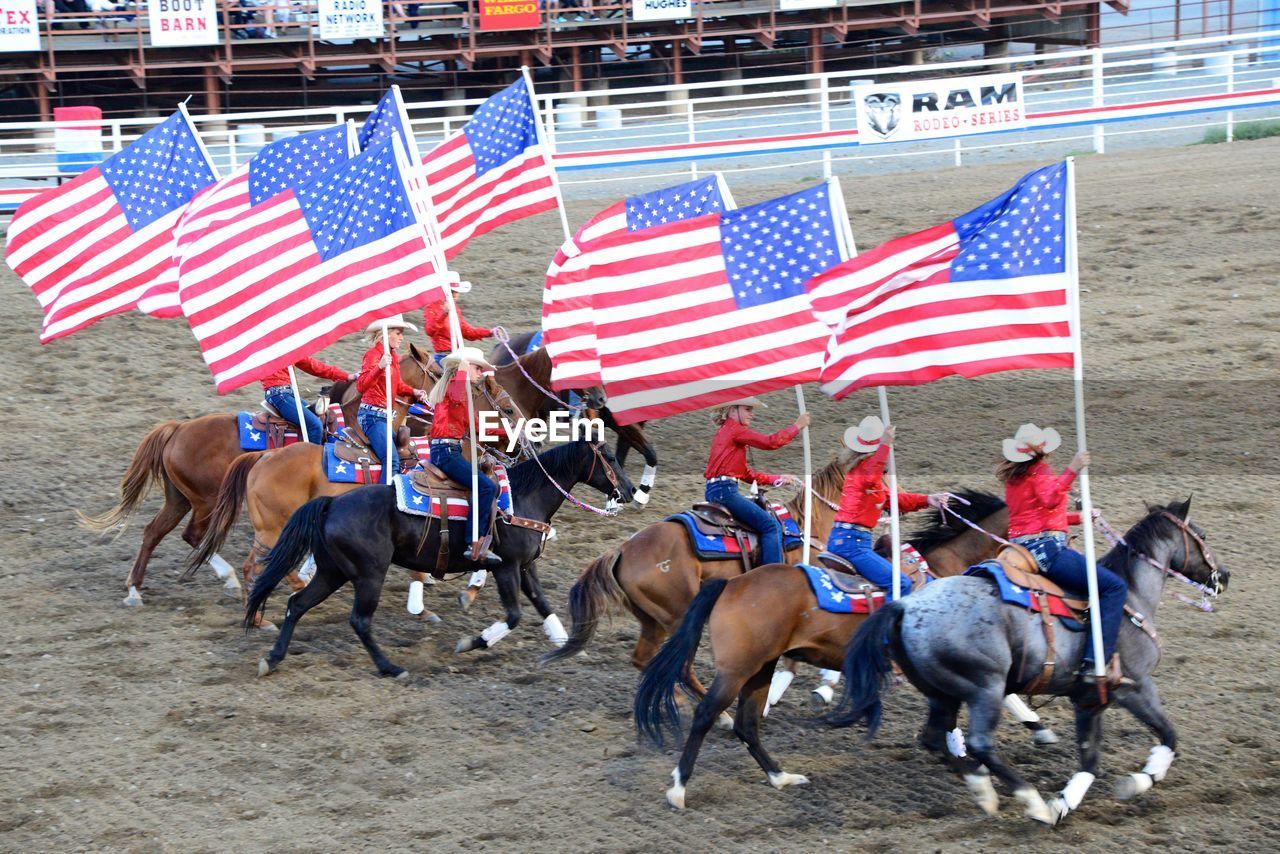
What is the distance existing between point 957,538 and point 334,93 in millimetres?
27024

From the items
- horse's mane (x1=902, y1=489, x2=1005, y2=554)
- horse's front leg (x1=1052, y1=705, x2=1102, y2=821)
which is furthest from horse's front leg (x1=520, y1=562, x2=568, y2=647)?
horse's front leg (x1=1052, y1=705, x2=1102, y2=821)

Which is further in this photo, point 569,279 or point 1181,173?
point 1181,173

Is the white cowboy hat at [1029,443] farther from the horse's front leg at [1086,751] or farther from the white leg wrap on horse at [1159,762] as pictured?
the white leg wrap on horse at [1159,762]

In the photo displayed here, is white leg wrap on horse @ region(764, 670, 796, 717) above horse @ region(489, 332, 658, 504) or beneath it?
beneath

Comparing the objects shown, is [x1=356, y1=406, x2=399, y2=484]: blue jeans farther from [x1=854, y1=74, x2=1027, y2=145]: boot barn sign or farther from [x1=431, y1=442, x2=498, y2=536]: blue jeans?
[x1=854, y1=74, x2=1027, y2=145]: boot barn sign

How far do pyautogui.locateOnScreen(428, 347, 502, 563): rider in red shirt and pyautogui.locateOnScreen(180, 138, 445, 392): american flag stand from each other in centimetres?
61

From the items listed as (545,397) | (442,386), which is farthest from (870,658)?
(545,397)

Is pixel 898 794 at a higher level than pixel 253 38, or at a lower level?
lower

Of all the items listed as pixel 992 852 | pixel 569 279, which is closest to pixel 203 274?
pixel 569 279

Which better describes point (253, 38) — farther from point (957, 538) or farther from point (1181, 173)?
point (957, 538)

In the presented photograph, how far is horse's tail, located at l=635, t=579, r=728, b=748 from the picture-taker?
8.06 metres

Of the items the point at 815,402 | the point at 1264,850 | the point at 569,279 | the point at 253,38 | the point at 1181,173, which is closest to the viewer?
the point at 1264,850

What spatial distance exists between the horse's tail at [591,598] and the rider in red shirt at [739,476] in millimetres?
913

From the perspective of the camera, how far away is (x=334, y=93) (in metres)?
32.9
